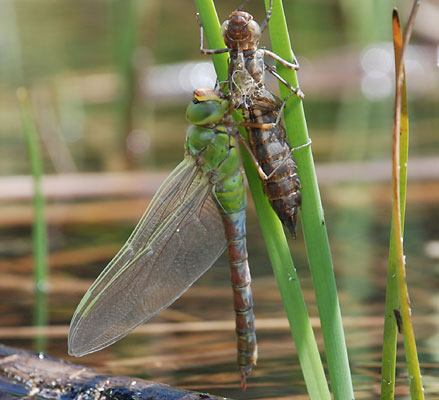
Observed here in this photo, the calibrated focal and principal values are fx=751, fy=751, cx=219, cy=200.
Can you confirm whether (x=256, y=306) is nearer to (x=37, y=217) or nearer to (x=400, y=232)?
(x=37, y=217)

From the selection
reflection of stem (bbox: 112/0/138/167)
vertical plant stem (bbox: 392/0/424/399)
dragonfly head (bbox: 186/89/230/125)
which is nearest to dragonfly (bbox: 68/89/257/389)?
dragonfly head (bbox: 186/89/230/125)

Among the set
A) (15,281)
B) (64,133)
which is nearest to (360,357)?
(15,281)

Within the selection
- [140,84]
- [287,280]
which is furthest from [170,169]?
[287,280]

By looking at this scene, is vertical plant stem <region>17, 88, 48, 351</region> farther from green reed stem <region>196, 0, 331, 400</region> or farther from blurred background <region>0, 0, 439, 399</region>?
green reed stem <region>196, 0, 331, 400</region>

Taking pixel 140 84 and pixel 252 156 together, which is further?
pixel 140 84

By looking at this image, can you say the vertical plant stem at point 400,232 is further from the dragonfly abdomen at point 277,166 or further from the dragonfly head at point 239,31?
the dragonfly head at point 239,31

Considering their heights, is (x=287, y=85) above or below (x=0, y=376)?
above

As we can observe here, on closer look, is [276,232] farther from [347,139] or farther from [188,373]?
[347,139]
